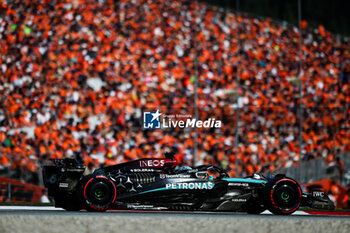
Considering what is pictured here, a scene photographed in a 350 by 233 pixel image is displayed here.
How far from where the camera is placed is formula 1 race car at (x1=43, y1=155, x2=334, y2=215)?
688 centimetres

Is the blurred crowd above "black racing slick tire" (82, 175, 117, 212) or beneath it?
above

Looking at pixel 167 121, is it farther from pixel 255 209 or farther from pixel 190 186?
pixel 255 209

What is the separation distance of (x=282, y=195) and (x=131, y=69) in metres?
11.2

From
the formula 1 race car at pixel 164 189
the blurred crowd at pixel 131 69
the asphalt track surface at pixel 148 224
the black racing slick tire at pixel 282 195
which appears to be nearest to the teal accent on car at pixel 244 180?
the formula 1 race car at pixel 164 189

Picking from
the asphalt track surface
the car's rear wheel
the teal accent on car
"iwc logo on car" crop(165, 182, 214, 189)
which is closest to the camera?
the asphalt track surface

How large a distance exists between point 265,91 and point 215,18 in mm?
3169

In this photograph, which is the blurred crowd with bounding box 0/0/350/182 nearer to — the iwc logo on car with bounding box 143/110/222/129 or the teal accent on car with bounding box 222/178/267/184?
the iwc logo on car with bounding box 143/110/222/129

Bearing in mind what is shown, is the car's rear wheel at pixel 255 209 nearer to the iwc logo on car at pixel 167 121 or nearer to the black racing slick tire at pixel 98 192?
the black racing slick tire at pixel 98 192

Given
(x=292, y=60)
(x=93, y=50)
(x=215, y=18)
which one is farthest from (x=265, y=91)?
(x=93, y=50)

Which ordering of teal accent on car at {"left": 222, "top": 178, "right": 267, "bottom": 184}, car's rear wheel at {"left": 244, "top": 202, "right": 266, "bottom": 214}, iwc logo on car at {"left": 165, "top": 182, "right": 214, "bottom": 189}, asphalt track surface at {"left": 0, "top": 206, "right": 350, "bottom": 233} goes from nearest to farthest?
asphalt track surface at {"left": 0, "top": 206, "right": 350, "bottom": 233} → iwc logo on car at {"left": 165, "top": 182, "right": 214, "bottom": 189} → teal accent on car at {"left": 222, "top": 178, "right": 267, "bottom": 184} → car's rear wheel at {"left": 244, "top": 202, "right": 266, "bottom": 214}

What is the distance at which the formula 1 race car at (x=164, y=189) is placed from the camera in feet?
22.6

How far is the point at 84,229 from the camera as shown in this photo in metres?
5.14

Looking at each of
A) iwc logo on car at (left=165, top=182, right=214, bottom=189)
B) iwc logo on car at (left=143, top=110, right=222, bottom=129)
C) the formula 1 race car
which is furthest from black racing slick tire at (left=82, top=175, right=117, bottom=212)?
iwc logo on car at (left=143, top=110, right=222, bottom=129)

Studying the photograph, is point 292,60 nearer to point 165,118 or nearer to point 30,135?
point 30,135
